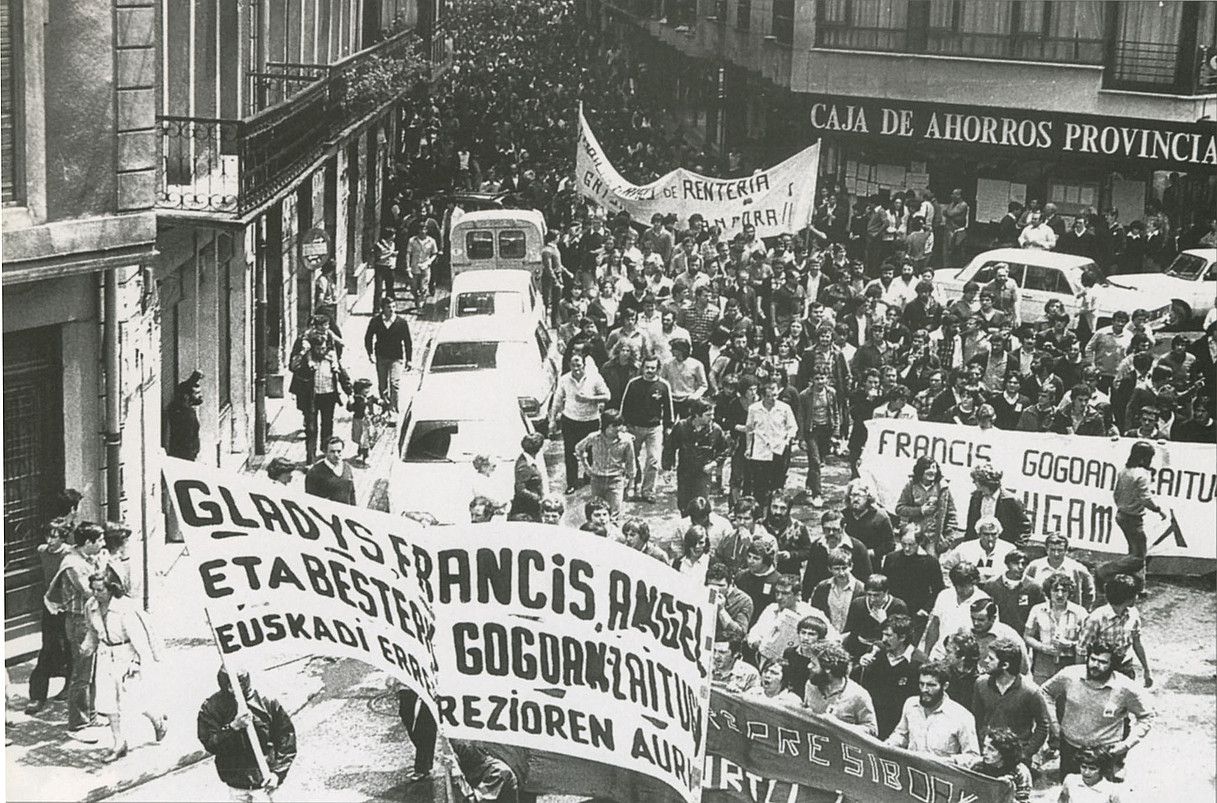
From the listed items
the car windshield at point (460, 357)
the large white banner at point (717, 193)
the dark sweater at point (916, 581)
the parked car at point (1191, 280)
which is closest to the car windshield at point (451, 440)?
the car windshield at point (460, 357)

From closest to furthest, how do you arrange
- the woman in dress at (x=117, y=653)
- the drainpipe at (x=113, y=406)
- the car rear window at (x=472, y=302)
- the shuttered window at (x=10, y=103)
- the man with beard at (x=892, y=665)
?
1. the shuttered window at (x=10, y=103)
2. the drainpipe at (x=113, y=406)
3. the woman in dress at (x=117, y=653)
4. the man with beard at (x=892, y=665)
5. the car rear window at (x=472, y=302)

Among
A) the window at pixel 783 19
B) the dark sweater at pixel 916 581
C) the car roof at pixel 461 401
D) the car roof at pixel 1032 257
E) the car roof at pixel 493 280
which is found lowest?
the dark sweater at pixel 916 581

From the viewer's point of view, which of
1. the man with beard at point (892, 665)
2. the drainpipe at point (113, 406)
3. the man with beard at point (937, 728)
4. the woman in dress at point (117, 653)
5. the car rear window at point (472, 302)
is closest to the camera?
the drainpipe at point (113, 406)

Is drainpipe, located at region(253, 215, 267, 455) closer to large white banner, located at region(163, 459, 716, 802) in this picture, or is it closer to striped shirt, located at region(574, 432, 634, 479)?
large white banner, located at region(163, 459, 716, 802)

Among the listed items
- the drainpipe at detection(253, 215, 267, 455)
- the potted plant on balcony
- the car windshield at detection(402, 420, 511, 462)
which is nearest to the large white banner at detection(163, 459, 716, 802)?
the drainpipe at detection(253, 215, 267, 455)

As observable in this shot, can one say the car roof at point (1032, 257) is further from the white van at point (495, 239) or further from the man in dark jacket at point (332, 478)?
the man in dark jacket at point (332, 478)

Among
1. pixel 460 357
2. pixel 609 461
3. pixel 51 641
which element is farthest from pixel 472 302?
pixel 51 641
